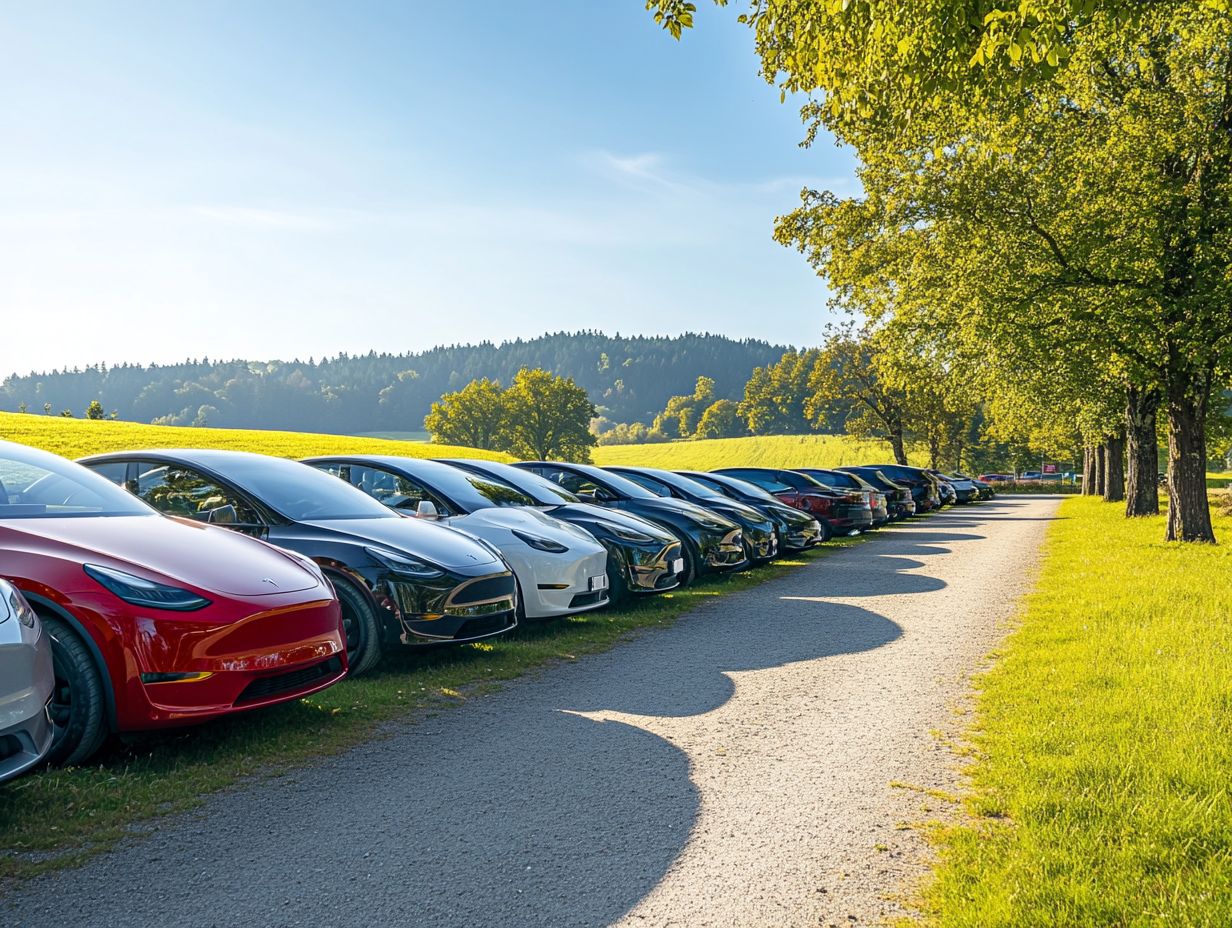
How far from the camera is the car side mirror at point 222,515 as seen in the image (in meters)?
6.52

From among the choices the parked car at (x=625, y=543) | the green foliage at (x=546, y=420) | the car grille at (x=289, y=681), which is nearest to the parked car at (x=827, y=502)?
the parked car at (x=625, y=543)

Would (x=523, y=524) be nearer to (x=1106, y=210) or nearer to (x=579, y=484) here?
(x=579, y=484)

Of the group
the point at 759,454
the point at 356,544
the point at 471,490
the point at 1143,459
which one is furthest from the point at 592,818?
the point at 759,454

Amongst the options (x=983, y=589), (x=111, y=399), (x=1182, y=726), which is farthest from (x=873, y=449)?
(x=111, y=399)

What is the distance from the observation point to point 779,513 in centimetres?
1555

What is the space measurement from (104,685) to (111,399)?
491ft

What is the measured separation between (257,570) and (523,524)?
12.6 ft

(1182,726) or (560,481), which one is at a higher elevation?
(560,481)

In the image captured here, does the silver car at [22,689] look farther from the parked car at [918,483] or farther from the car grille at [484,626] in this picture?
the parked car at [918,483]

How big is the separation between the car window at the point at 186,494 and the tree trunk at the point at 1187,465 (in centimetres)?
1453

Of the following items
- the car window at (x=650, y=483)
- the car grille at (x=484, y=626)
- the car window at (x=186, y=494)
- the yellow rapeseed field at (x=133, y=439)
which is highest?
the yellow rapeseed field at (x=133, y=439)

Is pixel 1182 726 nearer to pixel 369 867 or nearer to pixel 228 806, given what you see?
pixel 369 867

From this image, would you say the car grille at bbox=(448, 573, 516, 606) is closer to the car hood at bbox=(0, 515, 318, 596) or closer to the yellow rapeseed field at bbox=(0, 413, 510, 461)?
the car hood at bbox=(0, 515, 318, 596)

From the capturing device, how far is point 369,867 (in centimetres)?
352
